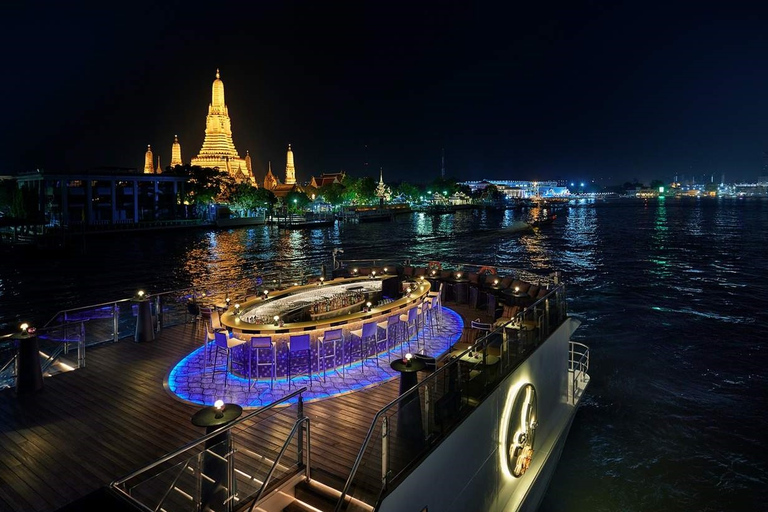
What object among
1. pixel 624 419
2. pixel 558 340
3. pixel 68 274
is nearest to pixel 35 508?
pixel 558 340

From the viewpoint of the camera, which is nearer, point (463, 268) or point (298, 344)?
point (298, 344)

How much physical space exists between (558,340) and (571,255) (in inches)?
1713

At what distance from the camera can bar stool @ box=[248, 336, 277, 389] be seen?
30.5ft

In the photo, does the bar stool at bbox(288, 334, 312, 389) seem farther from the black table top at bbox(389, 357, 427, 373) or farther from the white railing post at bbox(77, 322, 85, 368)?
the white railing post at bbox(77, 322, 85, 368)

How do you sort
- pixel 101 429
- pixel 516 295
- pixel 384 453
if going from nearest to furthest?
1. pixel 384 453
2. pixel 101 429
3. pixel 516 295

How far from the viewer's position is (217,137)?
443ft

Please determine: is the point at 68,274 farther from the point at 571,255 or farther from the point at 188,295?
the point at 571,255

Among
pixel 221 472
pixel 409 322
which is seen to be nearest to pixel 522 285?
pixel 409 322

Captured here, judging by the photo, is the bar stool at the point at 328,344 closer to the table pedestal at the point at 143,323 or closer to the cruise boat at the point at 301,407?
the cruise boat at the point at 301,407

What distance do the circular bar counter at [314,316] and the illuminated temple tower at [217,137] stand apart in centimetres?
12842

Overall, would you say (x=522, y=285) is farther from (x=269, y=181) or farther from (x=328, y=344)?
(x=269, y=181)

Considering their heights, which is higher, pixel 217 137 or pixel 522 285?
pixel 217 137

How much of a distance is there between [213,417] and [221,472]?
61 centimetres

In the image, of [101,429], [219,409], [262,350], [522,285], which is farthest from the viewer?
[522,285]
